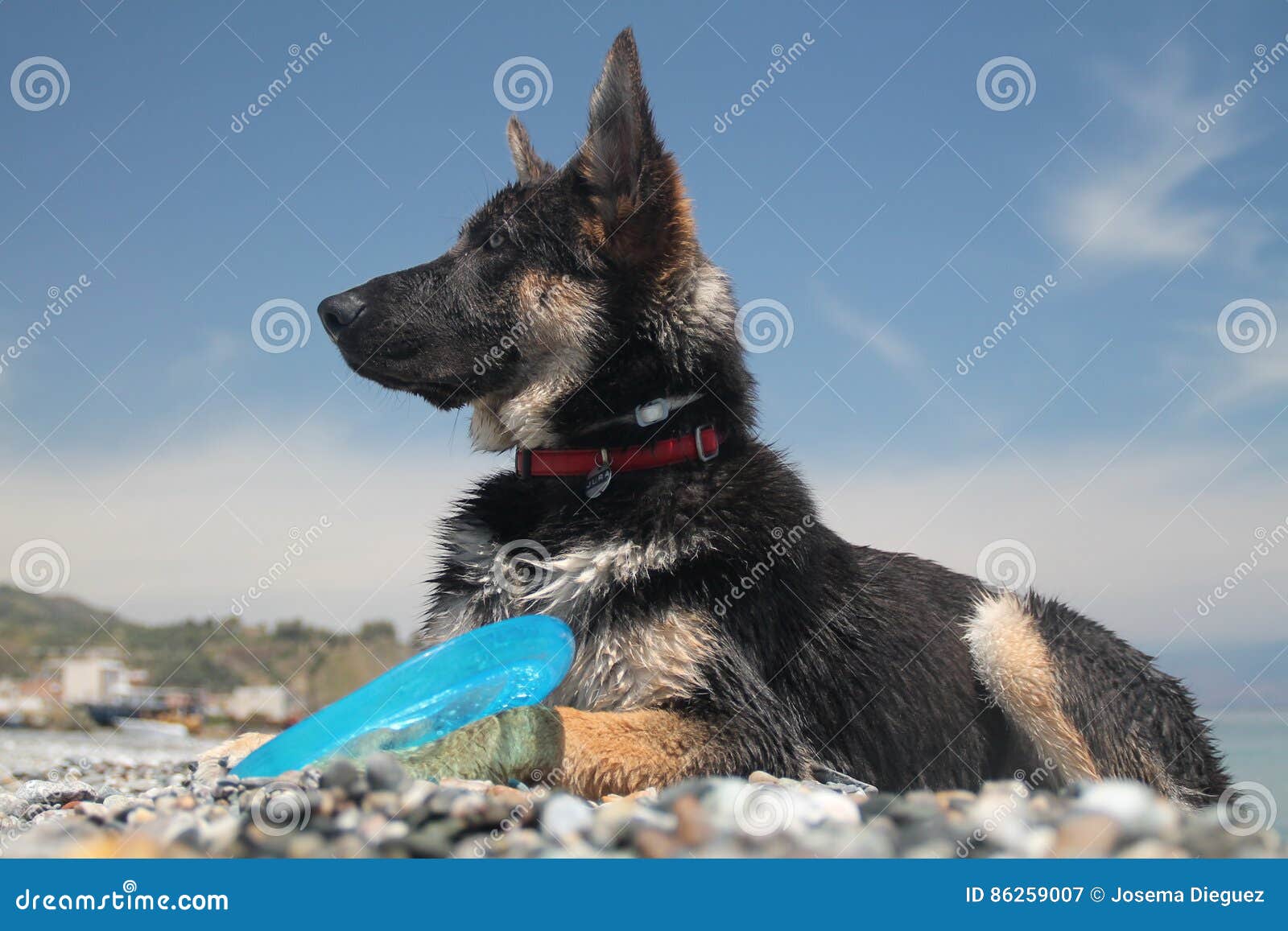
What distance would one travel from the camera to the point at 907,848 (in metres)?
3.12

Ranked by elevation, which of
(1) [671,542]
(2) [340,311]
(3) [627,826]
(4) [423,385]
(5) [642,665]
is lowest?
(3) [627,826]

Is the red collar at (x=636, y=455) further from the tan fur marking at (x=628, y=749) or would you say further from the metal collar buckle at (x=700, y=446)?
the tan fur marking at (x=628, y=749)

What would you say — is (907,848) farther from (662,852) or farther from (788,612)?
(788,612)

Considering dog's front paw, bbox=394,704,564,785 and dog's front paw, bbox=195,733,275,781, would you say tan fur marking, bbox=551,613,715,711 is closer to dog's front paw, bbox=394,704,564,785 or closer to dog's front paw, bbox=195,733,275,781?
dog's front paw, bbox=394,704,564,785

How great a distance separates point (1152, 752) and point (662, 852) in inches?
168

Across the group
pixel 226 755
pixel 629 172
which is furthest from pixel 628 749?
pixel 629 172

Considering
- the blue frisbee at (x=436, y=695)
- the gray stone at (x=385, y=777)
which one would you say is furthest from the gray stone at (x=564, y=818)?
the blue frisbee at (x=436, y=695)

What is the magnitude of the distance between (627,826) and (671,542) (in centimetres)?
206

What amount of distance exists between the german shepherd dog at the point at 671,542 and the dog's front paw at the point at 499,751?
1.62 ft

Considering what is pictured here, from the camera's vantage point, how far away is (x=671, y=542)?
200 inches

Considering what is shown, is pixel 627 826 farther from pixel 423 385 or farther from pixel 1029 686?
pixel 1029 686

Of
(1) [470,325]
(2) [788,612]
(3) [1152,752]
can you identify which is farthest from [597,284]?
(3) [1152,752]

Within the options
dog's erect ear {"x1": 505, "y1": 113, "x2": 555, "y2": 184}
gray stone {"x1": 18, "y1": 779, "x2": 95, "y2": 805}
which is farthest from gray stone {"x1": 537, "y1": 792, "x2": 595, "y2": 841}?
dog's erect ear {"x1": 505, "y1": 113, "x2": 555, "y2": 184}

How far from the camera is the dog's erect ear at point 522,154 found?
274 inches
